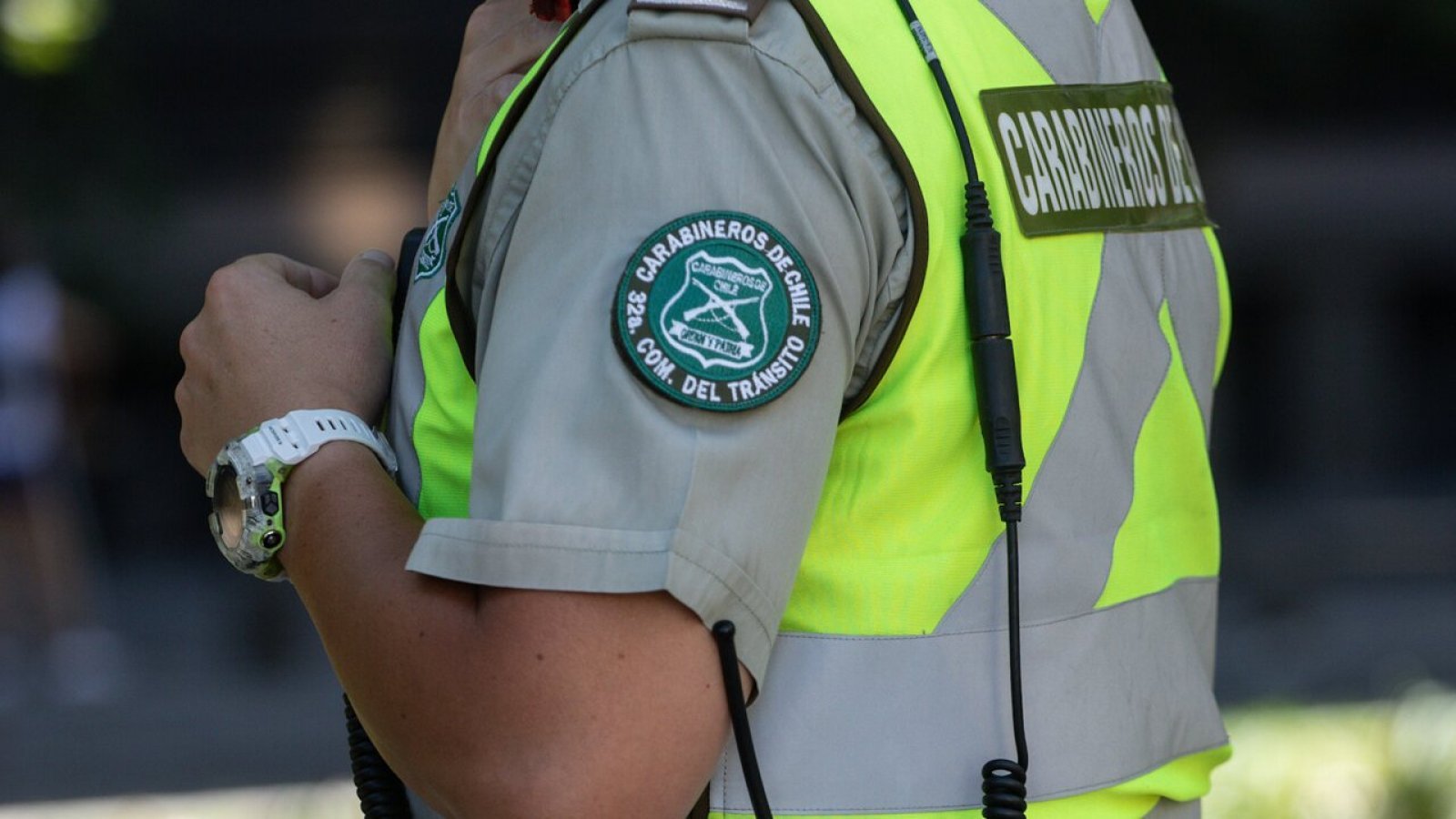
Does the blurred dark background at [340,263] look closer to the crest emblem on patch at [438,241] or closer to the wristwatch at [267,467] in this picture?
the crest emblem on patch at [438,241]

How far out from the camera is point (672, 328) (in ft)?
3.60

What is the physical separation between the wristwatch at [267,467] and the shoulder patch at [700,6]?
403 mm

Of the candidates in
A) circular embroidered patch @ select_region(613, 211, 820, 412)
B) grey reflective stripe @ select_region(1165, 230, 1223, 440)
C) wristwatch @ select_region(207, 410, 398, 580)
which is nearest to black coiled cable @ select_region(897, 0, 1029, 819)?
circular embroidered patch @ select_region(613, 211, 820, 412)

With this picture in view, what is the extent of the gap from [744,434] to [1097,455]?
39 centimetres

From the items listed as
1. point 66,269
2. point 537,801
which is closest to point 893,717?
point 537,801

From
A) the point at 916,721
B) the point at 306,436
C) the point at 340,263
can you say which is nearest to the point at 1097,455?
the point at 916,721

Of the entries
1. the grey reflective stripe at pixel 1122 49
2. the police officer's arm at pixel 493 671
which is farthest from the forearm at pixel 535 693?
the grey reflective stripe at pixel 1122 49

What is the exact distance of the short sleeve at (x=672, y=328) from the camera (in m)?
1.09

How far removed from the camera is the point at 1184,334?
61.1 inches

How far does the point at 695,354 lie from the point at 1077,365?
1.28 ft

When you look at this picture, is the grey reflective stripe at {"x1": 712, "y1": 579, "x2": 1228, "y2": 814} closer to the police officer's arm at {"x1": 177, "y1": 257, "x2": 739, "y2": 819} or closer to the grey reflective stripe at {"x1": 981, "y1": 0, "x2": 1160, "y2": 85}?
the police officer's arm at {"x1": 177, "y1": 257, "x2": 739, "y2": 819}

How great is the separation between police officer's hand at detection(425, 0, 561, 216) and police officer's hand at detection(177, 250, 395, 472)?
0.15m

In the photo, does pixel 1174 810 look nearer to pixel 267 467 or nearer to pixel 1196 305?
pixel 1196 305

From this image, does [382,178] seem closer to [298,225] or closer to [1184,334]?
[298,225]
